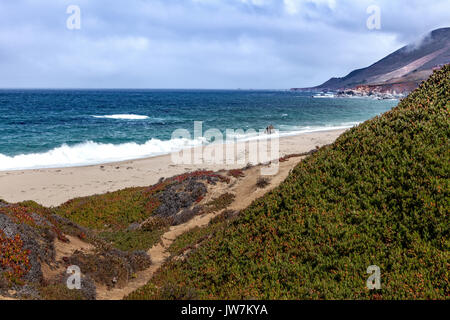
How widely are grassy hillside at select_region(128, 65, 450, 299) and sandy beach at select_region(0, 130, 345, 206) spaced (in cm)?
1553

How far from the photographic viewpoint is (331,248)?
23.7 feet

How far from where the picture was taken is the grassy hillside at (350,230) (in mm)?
6336

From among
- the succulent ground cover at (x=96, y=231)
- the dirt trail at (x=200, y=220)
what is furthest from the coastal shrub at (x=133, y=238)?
the dirt trail at (x=200, y=220)

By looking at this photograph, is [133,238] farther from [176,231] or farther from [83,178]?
[83,178]

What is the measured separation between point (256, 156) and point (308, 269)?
82.1ft

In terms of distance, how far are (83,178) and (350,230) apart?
76.6 ft

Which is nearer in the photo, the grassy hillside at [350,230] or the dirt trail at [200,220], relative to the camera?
the grassy hillside at [350,230]

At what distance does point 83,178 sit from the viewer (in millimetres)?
25188

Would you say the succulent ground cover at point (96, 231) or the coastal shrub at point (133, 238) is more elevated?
the succulent ground cover at point (96, 231)

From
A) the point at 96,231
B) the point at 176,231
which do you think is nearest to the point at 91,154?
the point at 96,231

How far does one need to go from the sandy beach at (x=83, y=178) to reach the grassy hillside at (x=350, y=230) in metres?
15.5

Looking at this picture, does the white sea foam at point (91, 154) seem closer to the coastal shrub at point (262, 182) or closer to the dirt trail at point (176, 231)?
the dirt trail at point (176, 231)

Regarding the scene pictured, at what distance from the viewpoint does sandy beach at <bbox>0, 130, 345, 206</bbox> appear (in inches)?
844
